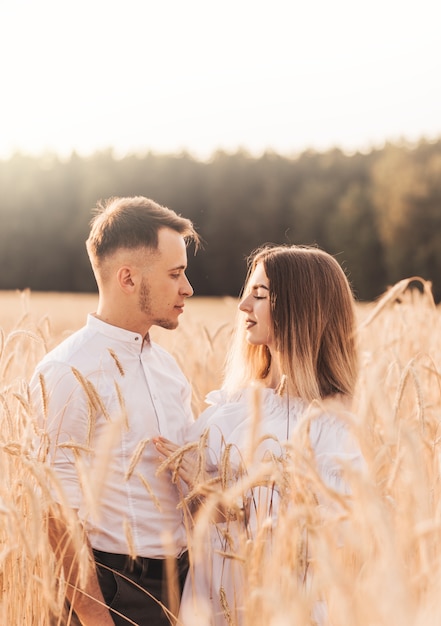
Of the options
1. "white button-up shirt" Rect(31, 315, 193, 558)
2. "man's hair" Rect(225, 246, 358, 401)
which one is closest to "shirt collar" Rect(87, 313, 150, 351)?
"white button-up shirt" Rect(31, 315, 193, 558)

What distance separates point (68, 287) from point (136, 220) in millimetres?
35082

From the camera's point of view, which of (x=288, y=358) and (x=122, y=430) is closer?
(x=122, y=430)

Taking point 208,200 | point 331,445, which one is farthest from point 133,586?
point 208,200

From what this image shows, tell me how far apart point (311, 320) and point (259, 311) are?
0.64 ft

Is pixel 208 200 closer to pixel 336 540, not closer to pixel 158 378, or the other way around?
pixel 158 378

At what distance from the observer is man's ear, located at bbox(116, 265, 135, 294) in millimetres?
2807

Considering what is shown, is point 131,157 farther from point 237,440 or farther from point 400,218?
point 237,440

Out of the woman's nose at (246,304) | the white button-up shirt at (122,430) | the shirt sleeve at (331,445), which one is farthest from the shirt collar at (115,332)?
the shirt sleeve at (331,445)

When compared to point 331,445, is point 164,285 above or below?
above

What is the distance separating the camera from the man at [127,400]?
246cm

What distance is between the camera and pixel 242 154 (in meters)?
37.9

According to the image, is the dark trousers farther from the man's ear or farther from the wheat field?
the man's ear

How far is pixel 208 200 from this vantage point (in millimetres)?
37250

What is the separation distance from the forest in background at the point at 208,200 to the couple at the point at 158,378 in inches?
1196
